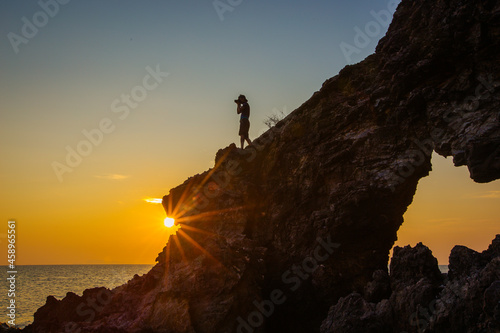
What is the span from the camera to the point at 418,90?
18.0 m

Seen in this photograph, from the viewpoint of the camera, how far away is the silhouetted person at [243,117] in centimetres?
2688

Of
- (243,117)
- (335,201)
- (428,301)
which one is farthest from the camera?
(243,117)

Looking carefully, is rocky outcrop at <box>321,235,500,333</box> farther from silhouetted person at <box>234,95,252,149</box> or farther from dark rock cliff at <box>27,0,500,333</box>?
silhouetted person at <box>234,95,252,149</box>

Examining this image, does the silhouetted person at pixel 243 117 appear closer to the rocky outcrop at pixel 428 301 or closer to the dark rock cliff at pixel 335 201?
the dark rock cliff at pixel 335 201

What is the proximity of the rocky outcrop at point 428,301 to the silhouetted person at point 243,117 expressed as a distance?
513 inches

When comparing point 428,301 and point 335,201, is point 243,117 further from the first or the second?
point 428,301

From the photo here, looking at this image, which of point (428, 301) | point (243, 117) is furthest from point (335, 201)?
point (243, 117)

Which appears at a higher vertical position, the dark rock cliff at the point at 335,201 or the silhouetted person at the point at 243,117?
the silhouetted person at the point at 243,117

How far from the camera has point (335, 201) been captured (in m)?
20.0

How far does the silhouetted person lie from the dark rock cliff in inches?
89.2

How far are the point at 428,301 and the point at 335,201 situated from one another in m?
6.94

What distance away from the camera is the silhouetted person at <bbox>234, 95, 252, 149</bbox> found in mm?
26875

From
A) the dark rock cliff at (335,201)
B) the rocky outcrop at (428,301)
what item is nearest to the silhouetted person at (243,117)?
the dark rock cliff at (335,201)

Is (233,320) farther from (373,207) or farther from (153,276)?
(373,207)
